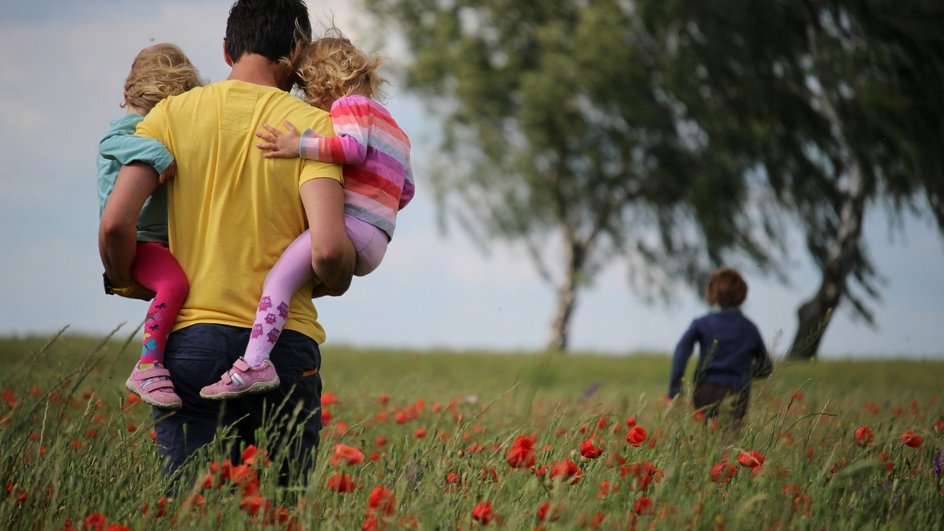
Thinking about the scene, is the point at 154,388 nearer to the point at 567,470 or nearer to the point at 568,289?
the point at 567,470

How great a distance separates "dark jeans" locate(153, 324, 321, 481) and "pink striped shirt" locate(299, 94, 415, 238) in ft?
1.55

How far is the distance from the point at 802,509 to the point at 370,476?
1580 millimetres

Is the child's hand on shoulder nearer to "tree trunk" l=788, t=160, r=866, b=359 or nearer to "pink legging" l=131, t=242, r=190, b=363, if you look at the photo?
"pink legging" l=131, t=242, r=190, b=363

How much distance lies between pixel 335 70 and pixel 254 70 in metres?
0.27

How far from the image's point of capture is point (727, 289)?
6.62m

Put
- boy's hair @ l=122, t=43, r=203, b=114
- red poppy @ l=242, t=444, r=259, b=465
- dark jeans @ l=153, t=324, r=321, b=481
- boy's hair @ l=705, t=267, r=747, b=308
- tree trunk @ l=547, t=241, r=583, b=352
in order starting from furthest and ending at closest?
tree trunk @ l=547, t=241, r=583, b=352
boy's hair @ l=705, t=267, r=747, b=308
boy's hair @ l=122, t=43, r=203, b=114
dark jeans @ l=153, t=324, r=321, b=481
red poppy @ l=242, t=444, r=259, b=465

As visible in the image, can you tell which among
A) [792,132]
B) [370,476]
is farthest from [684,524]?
[792,132]

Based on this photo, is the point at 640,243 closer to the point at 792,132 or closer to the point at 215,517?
the point at 792,132

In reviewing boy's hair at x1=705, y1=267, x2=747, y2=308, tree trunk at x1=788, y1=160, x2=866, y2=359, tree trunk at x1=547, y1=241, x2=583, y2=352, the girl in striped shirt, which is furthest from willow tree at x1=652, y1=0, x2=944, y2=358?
the girl in striped shirt

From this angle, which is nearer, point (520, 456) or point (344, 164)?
point (520, 456)

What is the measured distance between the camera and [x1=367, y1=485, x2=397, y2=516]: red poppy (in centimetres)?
246

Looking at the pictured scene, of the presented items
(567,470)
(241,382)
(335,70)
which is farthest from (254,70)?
(567,470)

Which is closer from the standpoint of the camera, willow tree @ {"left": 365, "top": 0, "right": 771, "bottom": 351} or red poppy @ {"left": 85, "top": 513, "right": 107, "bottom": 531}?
red poppy @ {"left": 85, "top": 513, "right": 107, "bottom": 531}

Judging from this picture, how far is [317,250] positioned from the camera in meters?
2.80
